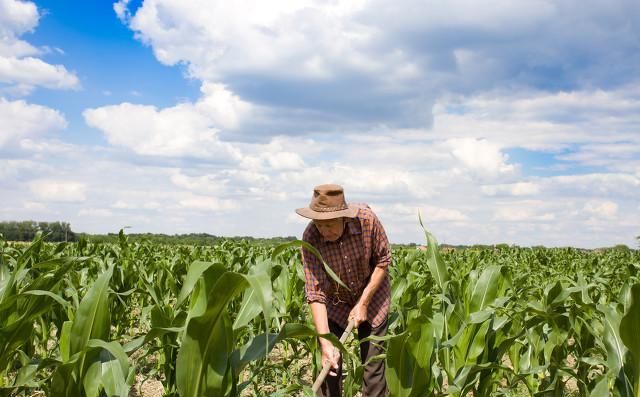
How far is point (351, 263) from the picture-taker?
373 cm

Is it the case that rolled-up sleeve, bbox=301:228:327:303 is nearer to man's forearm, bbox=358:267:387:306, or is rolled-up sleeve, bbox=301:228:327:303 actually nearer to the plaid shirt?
the plaid shirt

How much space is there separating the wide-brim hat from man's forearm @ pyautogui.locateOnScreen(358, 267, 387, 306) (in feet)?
1.71

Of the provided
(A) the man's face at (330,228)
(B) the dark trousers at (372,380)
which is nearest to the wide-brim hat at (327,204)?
(A) the man's face at (330,228)

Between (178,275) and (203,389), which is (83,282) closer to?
(178,275)

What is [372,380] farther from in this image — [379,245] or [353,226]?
[353,226]

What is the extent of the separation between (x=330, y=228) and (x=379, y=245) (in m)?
0.42

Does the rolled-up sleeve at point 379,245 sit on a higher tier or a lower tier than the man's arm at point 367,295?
higher

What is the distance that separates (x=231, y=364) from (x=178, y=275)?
20.7ft

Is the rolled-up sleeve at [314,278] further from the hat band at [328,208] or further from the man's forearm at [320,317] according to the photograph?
the hat band at [328,208]

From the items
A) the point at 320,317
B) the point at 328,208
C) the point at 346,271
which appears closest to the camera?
the point at 328,208

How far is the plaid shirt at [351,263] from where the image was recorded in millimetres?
3676

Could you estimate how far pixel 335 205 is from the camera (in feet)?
11.2

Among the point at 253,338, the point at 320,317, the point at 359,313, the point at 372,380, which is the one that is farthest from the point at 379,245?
the point at 253,338

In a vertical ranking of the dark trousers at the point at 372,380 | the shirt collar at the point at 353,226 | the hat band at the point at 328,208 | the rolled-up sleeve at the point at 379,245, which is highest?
the hat band at the point at 328,208
